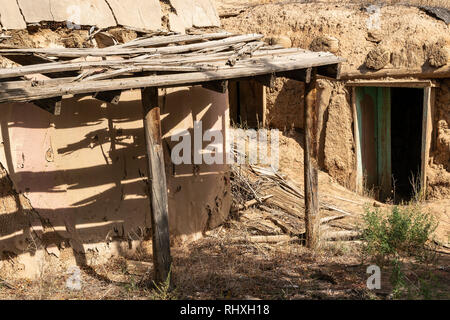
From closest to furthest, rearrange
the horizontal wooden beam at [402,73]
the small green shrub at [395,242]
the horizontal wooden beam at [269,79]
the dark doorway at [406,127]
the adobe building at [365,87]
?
1. the horizontal wooden beam at [269,79]
2. the small green shrub at [395,242]
3. the horizontal wooden beam at [402,73]
4. the adobe building at [365,87]
5. the dark doorway at [406,127]

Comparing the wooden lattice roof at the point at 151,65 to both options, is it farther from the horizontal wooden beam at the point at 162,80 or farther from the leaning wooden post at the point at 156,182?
the leaning wooden post at the point at 156,182

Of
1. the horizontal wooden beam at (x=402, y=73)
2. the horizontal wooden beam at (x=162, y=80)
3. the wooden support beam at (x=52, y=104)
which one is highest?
the horizontal wooden beam at (x=162, y=80)

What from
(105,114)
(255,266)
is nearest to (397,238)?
Result: (255,266)

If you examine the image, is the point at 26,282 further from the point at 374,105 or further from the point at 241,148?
the point at 374,105

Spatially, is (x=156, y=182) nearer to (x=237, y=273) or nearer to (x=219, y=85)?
(x=219, y=85)

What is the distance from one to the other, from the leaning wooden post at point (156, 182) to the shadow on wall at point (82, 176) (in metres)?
1.19

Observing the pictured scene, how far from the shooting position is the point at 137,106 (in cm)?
604

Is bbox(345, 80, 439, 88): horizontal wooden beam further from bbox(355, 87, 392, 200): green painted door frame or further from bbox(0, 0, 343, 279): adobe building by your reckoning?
bbox(0, 0, 343, 279): adobe building

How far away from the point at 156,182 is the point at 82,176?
130cm

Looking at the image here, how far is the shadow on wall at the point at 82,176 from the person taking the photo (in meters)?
5.38

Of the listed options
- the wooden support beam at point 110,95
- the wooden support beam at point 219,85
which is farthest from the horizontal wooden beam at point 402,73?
the wooden support beam at point 110,95

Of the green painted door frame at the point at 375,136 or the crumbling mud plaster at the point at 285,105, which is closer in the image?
the green painted door frame at the point at 375,136
